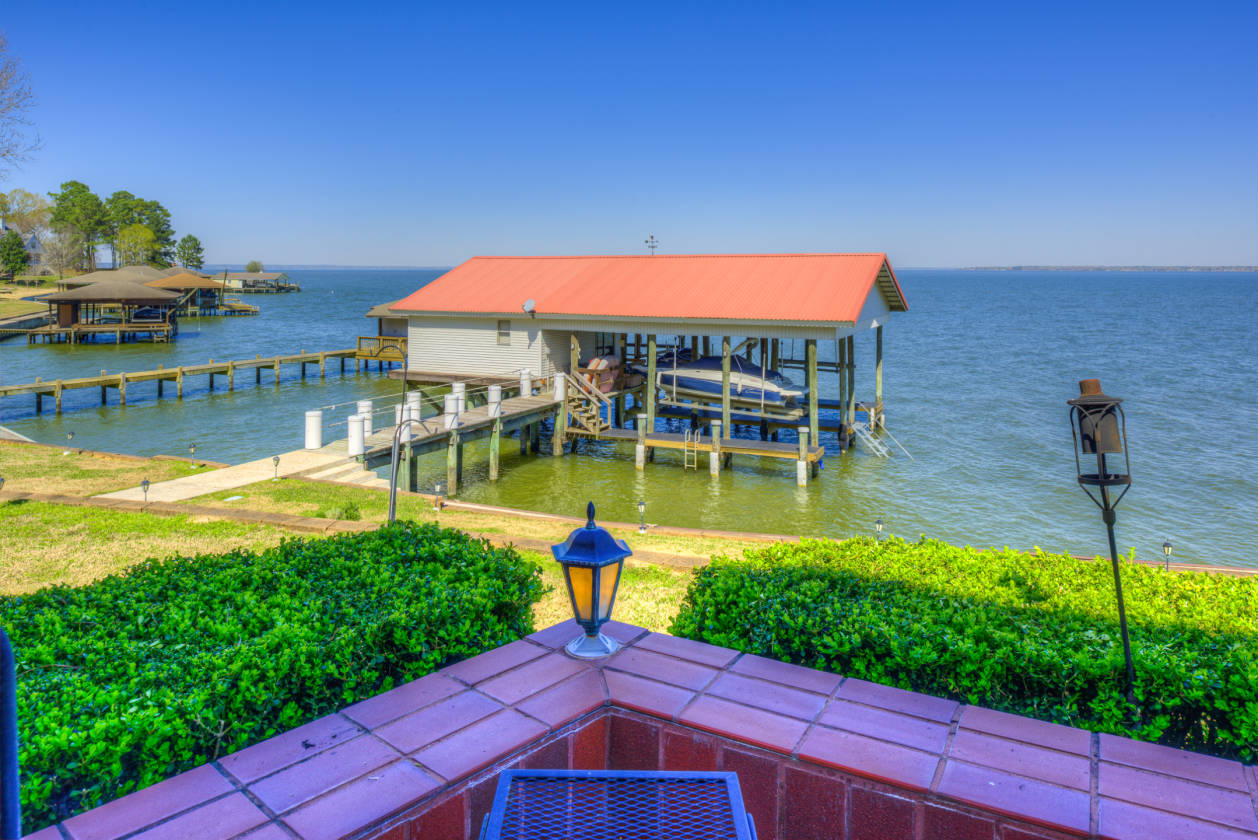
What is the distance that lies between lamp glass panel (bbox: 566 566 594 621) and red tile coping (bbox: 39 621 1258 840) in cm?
36

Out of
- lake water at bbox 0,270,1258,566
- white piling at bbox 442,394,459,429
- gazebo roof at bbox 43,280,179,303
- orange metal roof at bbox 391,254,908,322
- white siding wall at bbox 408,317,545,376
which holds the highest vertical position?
gazebo roof at bbox 43,280,179,303

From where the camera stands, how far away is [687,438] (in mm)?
22891

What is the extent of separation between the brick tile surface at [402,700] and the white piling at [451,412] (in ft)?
52.9

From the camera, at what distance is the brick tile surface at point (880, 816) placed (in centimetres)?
372

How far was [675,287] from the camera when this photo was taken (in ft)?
84.1

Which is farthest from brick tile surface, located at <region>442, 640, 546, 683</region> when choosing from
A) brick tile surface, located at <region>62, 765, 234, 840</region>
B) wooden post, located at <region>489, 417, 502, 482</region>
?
wooden post, located at <region>489, 417, 502, 482</region>

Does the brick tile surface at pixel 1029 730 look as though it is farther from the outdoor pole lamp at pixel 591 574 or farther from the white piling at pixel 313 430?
the white piling at pixel 313 430

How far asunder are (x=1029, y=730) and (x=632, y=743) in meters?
2.14

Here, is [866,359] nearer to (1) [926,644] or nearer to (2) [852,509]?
(2) [852,509]

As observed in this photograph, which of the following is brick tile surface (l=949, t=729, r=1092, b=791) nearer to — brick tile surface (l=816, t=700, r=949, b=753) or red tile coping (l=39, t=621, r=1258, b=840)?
red tile coping (l=39, t=621, r=1258, b=840)

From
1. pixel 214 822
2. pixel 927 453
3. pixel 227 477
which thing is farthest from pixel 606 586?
pixel 927 453

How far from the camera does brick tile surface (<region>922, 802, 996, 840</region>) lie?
11.7 ft

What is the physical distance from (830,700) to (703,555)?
24.3 feet

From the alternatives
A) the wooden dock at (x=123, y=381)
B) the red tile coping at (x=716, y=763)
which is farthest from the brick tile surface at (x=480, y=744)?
the wooden dock at (x=123, y=381)
